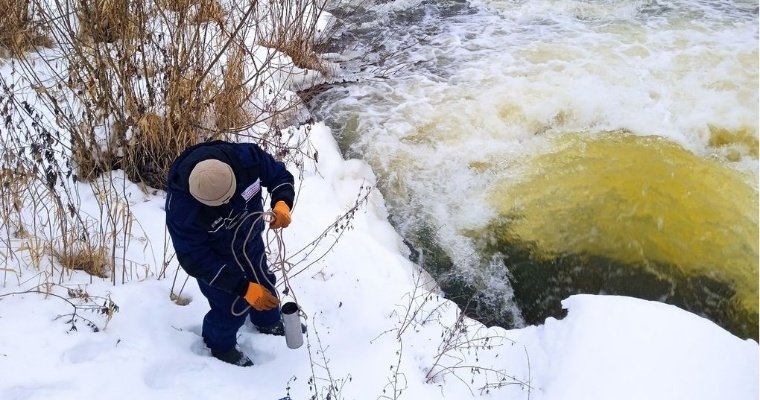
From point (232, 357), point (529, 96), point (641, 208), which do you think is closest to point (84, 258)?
point (232, 357)

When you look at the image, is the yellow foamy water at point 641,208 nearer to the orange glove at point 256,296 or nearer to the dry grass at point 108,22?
the orange glove at point 256,296

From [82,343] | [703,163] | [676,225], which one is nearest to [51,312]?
[82,343]

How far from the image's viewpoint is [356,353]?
2.84m

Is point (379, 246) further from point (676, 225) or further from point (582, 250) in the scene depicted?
point (676, 225)

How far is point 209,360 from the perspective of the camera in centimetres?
263

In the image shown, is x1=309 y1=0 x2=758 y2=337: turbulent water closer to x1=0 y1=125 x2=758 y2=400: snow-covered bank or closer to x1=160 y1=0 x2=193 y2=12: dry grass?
x1=0 y1=125 x2=758 y2=400: snow-covered bank

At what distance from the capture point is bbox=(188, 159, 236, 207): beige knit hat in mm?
2092

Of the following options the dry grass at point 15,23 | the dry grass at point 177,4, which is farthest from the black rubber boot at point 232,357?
the dry grass at point 15,23

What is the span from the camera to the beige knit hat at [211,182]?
82.4 inches

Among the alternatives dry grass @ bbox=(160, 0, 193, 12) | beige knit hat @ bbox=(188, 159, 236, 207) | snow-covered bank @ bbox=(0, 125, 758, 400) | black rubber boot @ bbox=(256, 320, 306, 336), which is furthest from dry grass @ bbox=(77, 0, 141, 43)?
black rubber boot @ bbox=(256, 320, 306, 336)

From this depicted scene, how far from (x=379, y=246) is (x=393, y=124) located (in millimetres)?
1936

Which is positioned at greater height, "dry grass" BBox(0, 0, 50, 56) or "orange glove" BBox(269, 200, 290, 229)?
"dry grass" BBox(0, 0, 50, 56)

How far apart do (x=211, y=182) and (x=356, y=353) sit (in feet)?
4.03

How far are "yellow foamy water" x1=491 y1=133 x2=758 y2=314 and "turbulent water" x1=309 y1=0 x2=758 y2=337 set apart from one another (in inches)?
0.5
